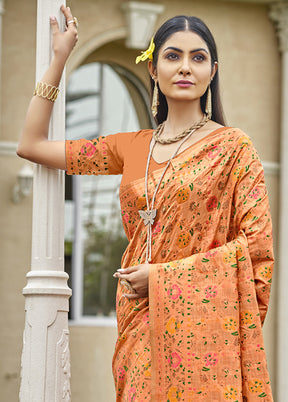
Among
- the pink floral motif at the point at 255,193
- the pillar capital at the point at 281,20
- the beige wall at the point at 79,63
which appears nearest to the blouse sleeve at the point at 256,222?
the pink floral motif at the point at 255,193

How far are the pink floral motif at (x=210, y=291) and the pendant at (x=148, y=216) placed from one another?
28cm

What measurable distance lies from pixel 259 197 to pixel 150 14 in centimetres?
618

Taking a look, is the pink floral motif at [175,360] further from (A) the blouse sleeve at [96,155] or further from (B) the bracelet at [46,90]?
(B) the bracelet at [46,90]

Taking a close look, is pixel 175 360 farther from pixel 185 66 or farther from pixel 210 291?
pixel 185 66

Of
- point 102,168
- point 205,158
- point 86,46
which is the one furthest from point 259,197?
point 86,46

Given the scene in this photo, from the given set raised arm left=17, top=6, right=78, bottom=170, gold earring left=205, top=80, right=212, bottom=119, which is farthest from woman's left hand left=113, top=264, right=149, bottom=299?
gold earring left=205, top=80, right=212, bottom=119

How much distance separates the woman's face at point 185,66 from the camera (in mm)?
2611

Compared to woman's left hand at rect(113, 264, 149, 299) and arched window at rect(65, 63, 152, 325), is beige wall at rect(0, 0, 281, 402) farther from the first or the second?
woman's left hand at rect(113, 264, 149, 299)

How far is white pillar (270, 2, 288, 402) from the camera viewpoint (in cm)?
855

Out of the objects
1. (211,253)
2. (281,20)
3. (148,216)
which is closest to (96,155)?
(148,216)

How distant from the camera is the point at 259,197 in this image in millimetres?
2520

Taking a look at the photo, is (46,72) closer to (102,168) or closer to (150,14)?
(102,168)

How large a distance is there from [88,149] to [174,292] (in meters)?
0.60

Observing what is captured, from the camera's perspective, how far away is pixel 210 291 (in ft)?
8.13
